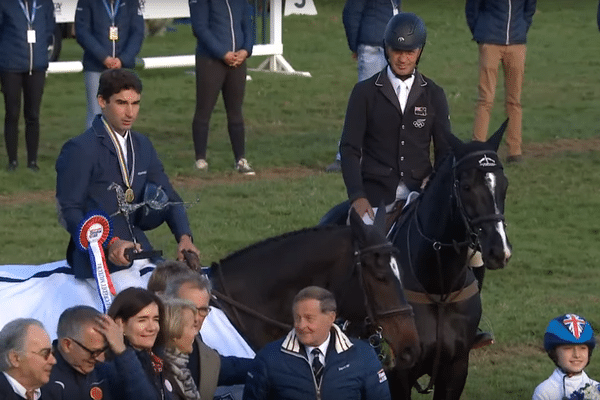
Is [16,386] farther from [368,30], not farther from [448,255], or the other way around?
[368,30]

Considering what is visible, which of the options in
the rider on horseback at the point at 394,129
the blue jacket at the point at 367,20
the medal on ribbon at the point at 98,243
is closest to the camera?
the medal on ribbon at the point at 98,243

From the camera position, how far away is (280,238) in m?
6.95

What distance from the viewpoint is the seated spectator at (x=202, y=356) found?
597cm

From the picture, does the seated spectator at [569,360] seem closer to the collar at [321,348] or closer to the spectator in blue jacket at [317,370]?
the spectator in blue jacket at [317,370]

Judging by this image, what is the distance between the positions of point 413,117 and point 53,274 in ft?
7.84

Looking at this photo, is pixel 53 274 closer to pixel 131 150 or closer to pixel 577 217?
pixel 131 150

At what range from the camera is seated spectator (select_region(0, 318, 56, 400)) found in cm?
502

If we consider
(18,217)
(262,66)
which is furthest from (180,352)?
(262,66)

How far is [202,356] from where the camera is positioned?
611 centimetres

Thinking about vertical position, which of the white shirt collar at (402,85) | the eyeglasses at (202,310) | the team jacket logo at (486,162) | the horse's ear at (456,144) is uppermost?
the white shirt collar at (402,85)

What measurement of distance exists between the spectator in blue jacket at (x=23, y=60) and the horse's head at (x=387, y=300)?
27.9 ft

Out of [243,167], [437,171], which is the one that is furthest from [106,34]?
[437,171]

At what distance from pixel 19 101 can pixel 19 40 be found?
2.21 ft

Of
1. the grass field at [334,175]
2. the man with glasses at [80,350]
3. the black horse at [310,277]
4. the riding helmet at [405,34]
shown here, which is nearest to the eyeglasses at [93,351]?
the man with glasses at [80,350]
